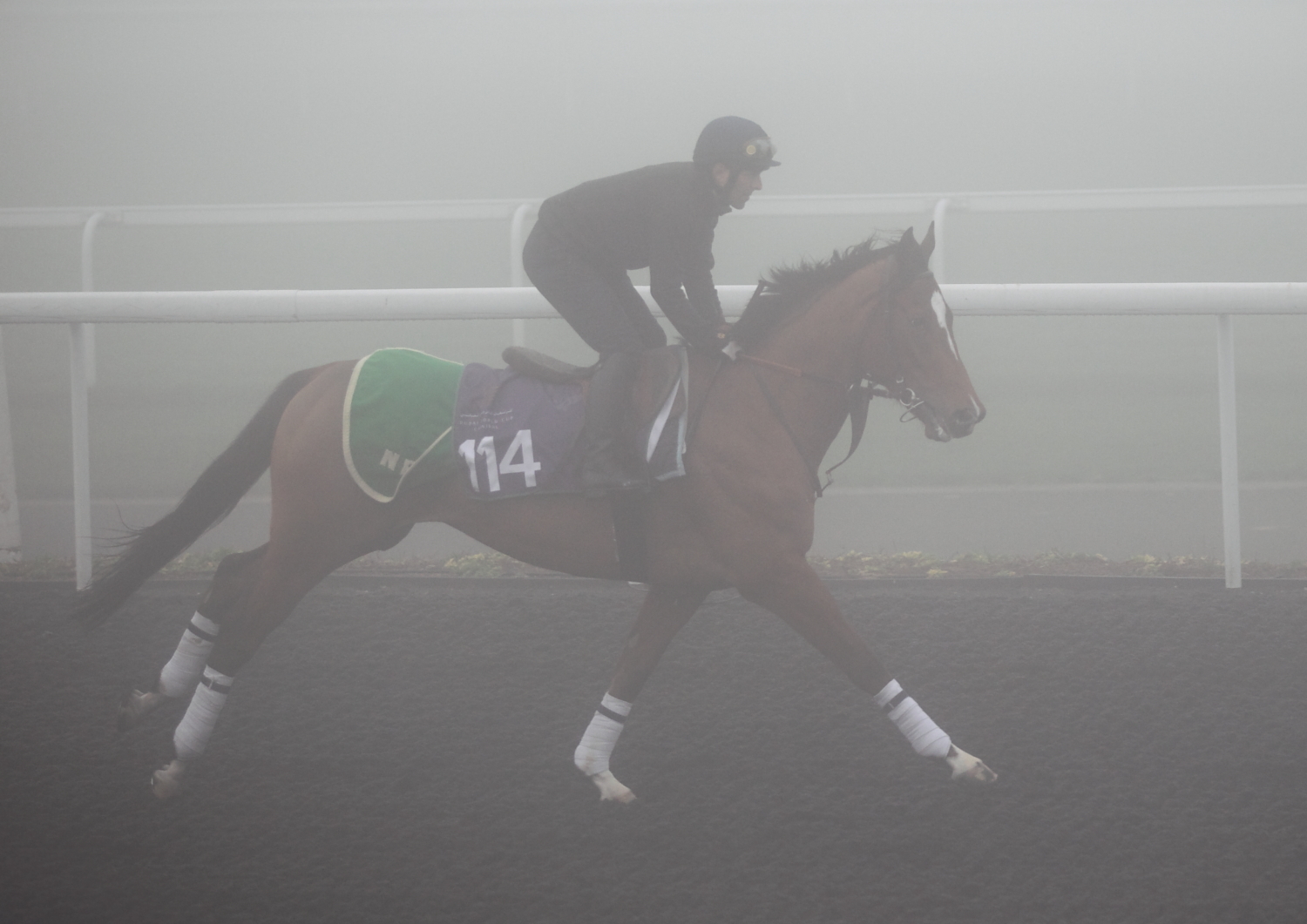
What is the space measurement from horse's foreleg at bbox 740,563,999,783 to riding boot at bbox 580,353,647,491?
415 mm

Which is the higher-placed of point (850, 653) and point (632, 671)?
point (850, 653)

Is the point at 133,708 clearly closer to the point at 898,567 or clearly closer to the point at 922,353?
the point at 922,353

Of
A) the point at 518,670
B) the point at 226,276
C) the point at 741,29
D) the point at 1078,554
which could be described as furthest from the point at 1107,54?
the point at 518,670

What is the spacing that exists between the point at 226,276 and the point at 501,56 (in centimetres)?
1574

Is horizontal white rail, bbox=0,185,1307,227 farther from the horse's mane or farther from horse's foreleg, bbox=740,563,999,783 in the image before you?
horse's foreleg, bbox=740,563,999,783

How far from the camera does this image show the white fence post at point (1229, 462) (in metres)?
4.45

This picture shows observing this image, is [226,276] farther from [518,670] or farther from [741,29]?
[741,29]

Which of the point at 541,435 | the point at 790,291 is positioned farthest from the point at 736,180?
the point at 541,435

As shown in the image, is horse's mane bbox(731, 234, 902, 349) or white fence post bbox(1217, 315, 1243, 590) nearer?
horse's mane bbox(731, 234, 902, 349)

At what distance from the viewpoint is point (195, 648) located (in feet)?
11.7

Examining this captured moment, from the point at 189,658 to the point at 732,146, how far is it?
1998 mm

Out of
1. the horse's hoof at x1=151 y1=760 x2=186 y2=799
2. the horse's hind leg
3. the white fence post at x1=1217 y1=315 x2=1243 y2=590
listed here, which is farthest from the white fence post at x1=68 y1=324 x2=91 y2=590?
the white fence post at x1=1217 y1=315 x2=1243 y2=590

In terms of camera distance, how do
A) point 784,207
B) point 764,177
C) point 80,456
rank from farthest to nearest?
point 764,177 → point 784,207 → point 80,456

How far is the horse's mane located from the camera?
347cm
